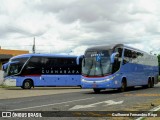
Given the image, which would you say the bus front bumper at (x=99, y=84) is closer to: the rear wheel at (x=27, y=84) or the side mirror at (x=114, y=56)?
the side mirror at (x=114, y=56)

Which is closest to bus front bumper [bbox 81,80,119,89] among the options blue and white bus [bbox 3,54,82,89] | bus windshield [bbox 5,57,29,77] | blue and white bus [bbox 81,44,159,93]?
blue and white bus [bbox 81,44,159,93]

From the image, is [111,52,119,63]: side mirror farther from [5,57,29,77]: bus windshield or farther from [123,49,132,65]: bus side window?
[5,57,29,77]: bus windshield

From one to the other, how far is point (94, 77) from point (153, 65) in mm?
13412

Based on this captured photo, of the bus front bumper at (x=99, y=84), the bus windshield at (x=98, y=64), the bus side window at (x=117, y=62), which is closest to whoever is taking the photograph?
the bus front bumper at (x=99, y=84)

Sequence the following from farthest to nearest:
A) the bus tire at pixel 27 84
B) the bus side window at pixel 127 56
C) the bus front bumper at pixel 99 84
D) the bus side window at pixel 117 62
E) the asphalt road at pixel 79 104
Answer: the bus tire at pixel 27 84 < the bus side window at pixel 127 56 < the bus side window at pixel 117 62 < the bus front bumper at pixel 99 84 < the asphalt road at pixel 79 104

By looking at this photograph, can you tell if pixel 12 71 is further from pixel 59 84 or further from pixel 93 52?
pixel 93 52

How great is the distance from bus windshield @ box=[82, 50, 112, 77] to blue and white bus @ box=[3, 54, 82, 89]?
8.40 meters

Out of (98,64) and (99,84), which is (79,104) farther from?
(98,64)

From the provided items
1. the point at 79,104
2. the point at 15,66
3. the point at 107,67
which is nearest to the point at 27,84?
the point at 15,66

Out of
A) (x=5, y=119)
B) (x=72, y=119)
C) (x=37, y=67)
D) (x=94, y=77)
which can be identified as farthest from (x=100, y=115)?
(x=37, y=67)

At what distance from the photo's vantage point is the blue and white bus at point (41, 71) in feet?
114

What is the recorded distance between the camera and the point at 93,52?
2527cm

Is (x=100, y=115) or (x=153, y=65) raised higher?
(x=153, y=65)

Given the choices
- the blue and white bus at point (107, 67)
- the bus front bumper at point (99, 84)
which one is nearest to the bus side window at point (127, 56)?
the blue and white bus at point (107, 67)
